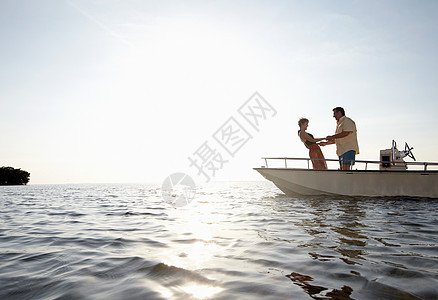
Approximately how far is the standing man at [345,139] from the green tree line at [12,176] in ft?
309

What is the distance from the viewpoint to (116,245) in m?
3.75

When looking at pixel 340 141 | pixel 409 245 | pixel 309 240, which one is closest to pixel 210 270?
pixel 309 240

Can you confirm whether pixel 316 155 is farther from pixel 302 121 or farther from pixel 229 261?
pixel 229 261

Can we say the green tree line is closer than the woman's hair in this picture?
No

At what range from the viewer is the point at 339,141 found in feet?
30.3

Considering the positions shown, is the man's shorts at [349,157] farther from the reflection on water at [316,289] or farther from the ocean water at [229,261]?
the reflection on water at [316,289]

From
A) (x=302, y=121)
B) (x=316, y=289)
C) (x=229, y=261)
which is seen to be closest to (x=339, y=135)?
(x=302, y=121)

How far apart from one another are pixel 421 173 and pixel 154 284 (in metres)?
9.84

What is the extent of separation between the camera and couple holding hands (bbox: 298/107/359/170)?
8.90 meters

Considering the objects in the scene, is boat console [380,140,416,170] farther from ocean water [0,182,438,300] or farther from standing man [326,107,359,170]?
ocean water [0,182,438,300]

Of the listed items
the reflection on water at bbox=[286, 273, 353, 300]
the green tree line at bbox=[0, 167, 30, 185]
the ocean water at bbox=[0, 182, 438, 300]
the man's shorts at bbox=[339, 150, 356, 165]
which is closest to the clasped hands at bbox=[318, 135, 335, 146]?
the man's shorts at bbox=[339, 150, 356, 165]

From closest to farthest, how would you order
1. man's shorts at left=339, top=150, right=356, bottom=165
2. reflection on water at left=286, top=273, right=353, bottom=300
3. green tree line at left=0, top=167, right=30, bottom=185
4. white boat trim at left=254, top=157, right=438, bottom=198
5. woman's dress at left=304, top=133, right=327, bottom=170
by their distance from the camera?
reflection on water at left=286, top=273, right=353, bottom=300, white boat trim at left=254, top=157, right=438, bottom=198, man's shorts at left=339, top=150, right=356, bottom=165, woman's dress at left=304, top=133, right=327, bottom=170, green tree line at left=0, top=167, right=30, bottom=185

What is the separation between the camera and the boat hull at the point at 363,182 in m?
9.05

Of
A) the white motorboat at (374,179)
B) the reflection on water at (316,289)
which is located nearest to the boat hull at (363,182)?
the white motorboat at (374,179)
